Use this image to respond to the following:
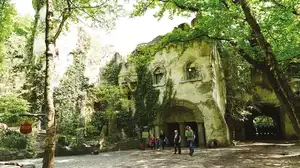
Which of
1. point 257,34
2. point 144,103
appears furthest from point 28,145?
point 257,34

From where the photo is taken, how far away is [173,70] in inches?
813

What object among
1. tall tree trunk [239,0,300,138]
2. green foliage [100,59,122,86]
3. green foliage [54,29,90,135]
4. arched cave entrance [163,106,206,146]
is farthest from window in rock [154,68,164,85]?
tall tree trunk [239,0,300,138]

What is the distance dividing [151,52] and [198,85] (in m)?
4.95

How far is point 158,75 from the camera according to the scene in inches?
856

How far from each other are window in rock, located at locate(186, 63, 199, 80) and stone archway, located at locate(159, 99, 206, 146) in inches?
82.9

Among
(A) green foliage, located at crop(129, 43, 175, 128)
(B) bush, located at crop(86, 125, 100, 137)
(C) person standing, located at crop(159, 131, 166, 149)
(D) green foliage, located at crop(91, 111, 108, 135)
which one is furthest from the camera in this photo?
(D) green foliage, located at crop(91, 111, 108, 135)

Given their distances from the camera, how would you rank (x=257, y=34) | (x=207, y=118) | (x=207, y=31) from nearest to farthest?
1. (x=257, y=34)
2. (x=207, y=31)
3. (x=207, y=118)

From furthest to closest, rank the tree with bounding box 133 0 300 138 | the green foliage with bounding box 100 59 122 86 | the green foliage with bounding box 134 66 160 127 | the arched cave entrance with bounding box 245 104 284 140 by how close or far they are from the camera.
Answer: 1. the arched cave entrance with bounding box 245 104 284 140
2. the green foliage with bounding box 100 59 122 86
3. the green foliage with bounding box 134 66 160 127
4. the tree with bounding box 133 0 300 138

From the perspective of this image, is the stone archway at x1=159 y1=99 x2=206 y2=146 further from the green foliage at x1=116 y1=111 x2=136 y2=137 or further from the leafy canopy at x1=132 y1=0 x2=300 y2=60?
the leafy canopy at x1=132 y1=0 x2=300 y2=60

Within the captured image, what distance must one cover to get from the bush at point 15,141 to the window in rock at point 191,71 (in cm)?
1293

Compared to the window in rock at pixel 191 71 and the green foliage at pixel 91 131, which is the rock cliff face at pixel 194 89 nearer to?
the window in rock at pixel 191 71

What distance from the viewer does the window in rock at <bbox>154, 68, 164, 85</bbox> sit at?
21.4 meters

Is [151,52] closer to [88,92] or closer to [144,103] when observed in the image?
[144,103]

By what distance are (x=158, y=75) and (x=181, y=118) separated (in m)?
4.28
